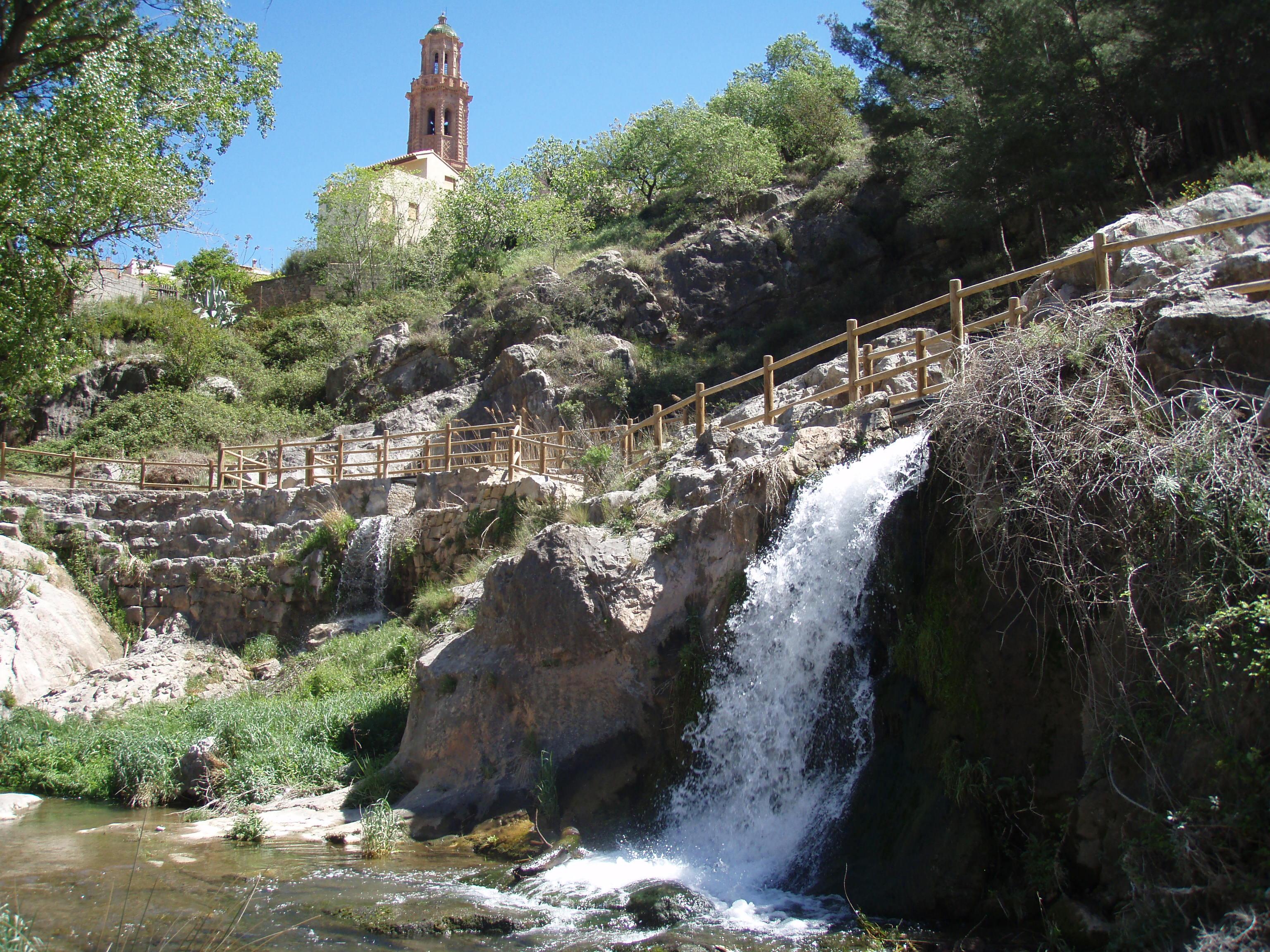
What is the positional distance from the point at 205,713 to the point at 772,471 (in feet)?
35.7

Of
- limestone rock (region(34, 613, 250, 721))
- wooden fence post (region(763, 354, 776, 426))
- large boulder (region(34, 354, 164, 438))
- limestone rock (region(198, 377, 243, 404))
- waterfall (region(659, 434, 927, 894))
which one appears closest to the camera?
waterfall (region(659, 434, 927, 894))

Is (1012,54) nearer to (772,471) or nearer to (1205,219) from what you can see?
(1205,219)

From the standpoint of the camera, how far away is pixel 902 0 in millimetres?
31453

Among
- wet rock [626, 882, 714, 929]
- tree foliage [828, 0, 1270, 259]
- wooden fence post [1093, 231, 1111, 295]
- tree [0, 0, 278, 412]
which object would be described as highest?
tree foliage [828, 0, 1270, 259]

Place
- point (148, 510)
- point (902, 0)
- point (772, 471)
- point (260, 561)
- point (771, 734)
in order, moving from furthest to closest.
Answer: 1. point (902, 0)
2. point (148, 510)
3. point (260, 561)
4. point (772, 471)
5. point (771, 734)

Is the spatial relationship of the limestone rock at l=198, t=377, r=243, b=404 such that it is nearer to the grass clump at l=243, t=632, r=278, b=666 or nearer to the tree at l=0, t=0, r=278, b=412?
the grass clump at l=243, t=632, r=278, b=666

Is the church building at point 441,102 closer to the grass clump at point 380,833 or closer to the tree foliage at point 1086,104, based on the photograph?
the tree foliage at point 1086,104

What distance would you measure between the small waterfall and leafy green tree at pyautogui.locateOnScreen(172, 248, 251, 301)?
73.4ft

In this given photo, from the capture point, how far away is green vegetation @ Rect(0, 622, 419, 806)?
45.7 ft

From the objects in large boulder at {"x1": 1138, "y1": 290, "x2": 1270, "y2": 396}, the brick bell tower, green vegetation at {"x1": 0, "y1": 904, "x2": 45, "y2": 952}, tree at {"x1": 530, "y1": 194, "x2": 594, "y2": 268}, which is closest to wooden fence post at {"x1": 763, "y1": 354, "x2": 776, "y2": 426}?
large boulder at {"x1": 1138, "y1": 290, "x2": 1270, "y2": 396}

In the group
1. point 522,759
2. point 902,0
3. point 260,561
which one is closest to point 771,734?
point 522,759

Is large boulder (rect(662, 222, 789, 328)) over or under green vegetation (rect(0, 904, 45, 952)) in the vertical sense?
over

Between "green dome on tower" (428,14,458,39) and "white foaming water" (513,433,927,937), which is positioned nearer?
"white foaming water" (513,433,927,937)

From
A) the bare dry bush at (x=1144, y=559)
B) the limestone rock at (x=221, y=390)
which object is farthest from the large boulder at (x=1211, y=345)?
the limestone rock at (x=221, y=390)
